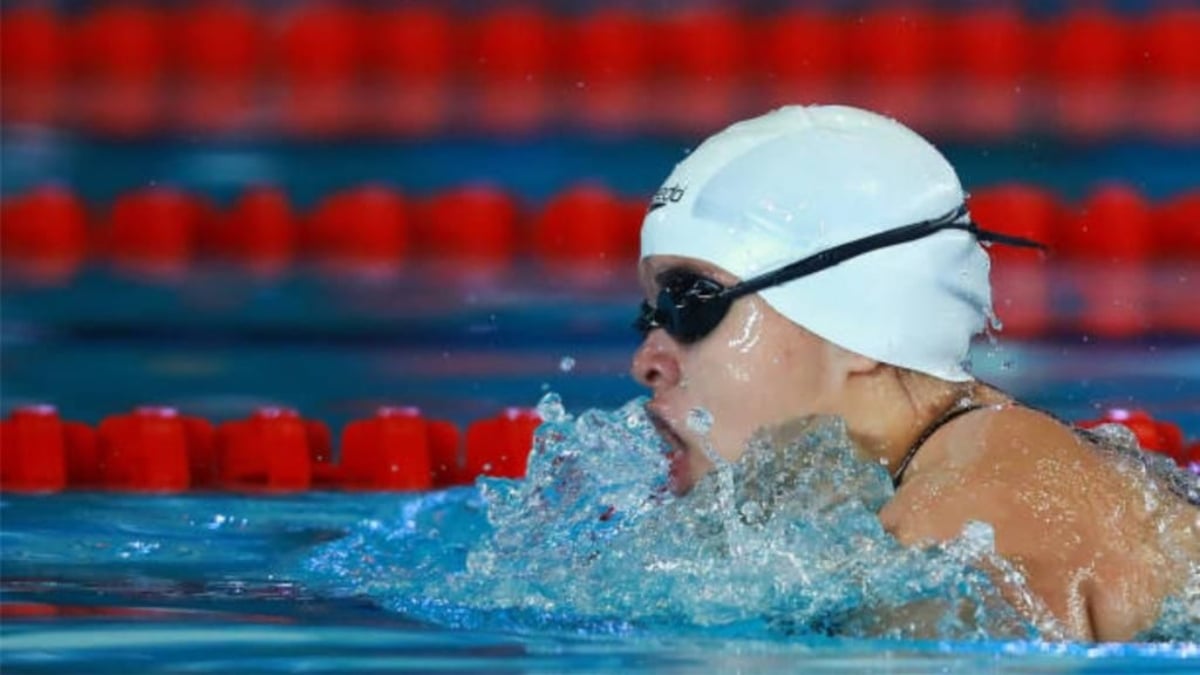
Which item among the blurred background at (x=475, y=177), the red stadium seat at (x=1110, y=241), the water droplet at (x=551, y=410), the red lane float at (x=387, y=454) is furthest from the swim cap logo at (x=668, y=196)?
the red stadium seat at (x=1110, y=241)

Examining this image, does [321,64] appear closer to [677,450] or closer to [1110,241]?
[1110,241]

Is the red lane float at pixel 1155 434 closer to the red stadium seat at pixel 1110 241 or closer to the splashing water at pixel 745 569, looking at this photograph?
the splashing water at pixel 745 569

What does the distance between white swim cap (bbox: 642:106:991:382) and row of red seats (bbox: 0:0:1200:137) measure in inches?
154

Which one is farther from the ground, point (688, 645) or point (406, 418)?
point (406, 418)

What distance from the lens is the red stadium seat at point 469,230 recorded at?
5852 millimetres

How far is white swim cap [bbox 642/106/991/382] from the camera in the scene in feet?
7.71

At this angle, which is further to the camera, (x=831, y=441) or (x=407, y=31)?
(x=407, y=31)

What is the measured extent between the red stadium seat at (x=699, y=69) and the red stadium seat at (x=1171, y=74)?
45.7 inches

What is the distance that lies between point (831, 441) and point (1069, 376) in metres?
2.70

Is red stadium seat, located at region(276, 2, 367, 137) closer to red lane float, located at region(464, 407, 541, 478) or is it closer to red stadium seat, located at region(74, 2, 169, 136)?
red stadium seat, located at region(74, 2, 169, 136)

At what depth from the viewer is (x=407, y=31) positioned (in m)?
6.84

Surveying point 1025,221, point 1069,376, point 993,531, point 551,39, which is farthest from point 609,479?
point 551,39

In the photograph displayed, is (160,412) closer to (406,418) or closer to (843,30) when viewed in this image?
(406,418)

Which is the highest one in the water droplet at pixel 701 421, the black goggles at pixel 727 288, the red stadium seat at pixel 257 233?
the red stadium seat at pixel 257 233
